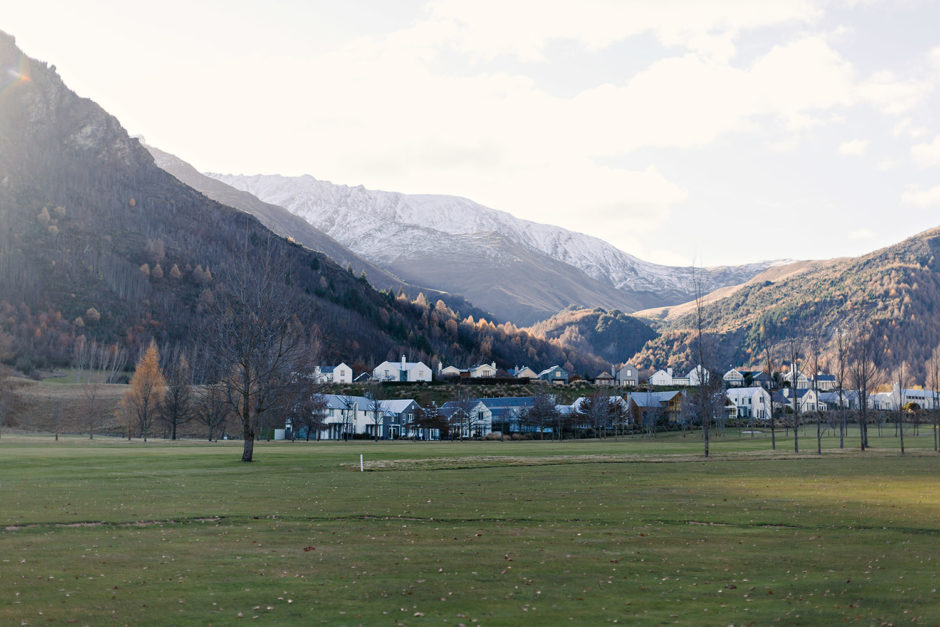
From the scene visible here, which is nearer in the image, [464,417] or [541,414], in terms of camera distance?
[541,414]

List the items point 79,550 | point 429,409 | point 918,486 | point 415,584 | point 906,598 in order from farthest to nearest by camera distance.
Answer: point 429,409 → point 918,486 → point 79,550 → point 415,584 → point 906,598

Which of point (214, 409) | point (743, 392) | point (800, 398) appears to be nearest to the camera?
point (214, 409)

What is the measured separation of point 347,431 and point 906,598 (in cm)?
13354

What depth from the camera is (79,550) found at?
800 inches

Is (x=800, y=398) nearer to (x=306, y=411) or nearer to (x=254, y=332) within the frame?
(x=306, y=411)

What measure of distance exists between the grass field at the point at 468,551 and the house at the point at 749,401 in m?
133

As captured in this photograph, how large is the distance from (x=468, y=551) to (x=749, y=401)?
167 metres

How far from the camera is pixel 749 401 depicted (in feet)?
571

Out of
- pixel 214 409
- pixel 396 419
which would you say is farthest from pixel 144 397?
pixel 396 419

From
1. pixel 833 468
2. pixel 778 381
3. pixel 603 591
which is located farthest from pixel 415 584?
pixel 778 381

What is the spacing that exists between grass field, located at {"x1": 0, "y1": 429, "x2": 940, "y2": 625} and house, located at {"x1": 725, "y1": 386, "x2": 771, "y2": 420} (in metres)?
133

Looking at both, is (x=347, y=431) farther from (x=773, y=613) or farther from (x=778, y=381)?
(x=773, y=613)

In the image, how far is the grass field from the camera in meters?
14.6

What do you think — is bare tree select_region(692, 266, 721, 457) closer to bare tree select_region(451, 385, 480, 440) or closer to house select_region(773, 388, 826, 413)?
bare tree select_region(451, 385, 480, 440)
